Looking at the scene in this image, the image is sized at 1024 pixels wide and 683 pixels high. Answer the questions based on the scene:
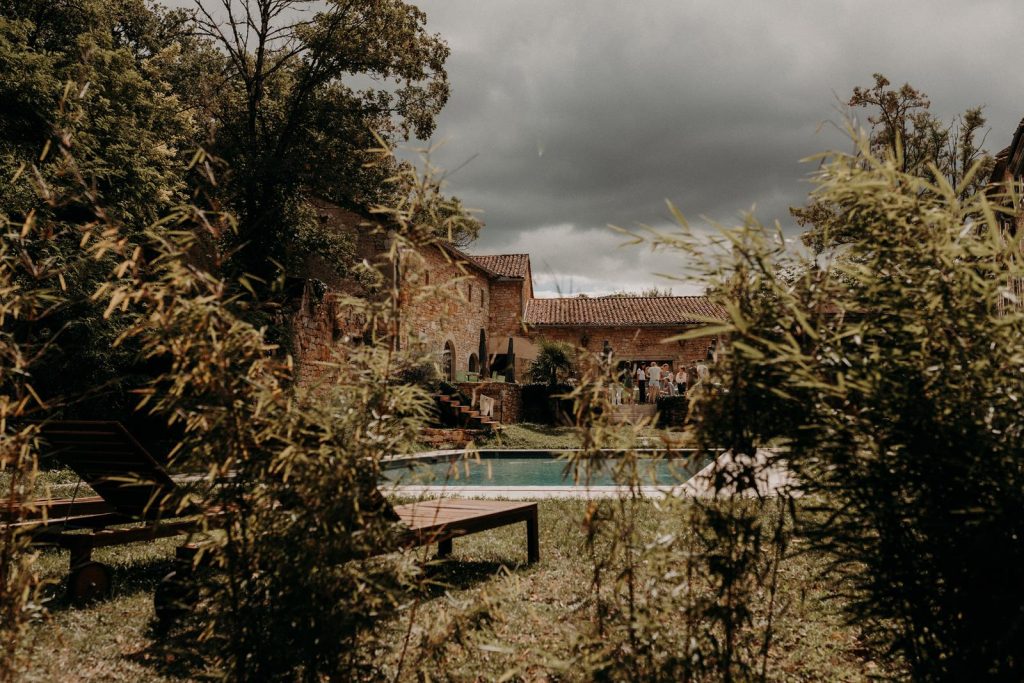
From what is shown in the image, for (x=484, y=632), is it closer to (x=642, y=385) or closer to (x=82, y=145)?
(x=82, y=145)

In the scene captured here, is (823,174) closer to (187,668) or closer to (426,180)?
(426,180)

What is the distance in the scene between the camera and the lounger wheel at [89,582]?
387cm

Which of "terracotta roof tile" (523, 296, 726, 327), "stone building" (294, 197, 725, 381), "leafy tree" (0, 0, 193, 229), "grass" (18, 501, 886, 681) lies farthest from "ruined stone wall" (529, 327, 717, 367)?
"grass" (18, 501, 886, 681)

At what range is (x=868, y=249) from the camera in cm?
179

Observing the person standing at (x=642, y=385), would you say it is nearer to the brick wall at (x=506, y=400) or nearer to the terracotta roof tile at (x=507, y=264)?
the brick wall at (x=506, y=400)

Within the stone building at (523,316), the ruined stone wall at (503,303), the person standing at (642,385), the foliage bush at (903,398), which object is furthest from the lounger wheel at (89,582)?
the ruined stone wall at (503,303)

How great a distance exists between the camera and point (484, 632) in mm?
3420

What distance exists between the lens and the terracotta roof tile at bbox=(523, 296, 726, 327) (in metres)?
28.2

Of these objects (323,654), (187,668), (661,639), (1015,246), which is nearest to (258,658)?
(323,654)

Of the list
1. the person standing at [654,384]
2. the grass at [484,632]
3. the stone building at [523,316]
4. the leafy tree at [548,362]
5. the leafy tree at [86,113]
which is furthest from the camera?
the person standing at [654,384]

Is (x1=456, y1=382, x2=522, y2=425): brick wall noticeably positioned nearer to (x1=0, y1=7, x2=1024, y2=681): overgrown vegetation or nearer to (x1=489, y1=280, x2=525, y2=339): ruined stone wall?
(x1=489, y1=280, x2=525, y2=339): ruined stone wall

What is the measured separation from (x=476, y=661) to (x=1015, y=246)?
103 inches

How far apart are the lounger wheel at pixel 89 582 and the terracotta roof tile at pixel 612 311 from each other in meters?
23.7

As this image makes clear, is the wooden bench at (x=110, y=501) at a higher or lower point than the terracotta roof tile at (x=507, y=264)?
lower
